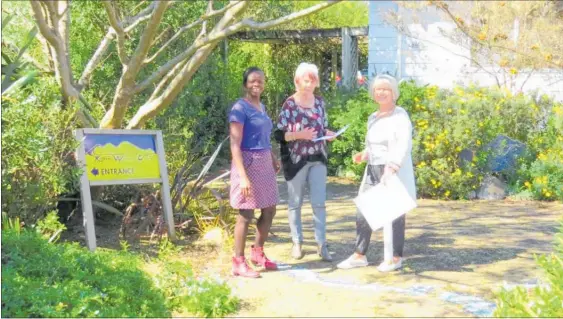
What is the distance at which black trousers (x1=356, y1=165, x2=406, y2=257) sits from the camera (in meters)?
6.15

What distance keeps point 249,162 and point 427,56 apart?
961 centimetres

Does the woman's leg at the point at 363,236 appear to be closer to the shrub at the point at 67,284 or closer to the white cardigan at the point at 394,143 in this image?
the white cardigan at the point at 394,143

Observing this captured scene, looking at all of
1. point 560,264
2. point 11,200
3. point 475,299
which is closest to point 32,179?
point 11,200

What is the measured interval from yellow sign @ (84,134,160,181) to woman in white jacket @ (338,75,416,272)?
2094 millimetres

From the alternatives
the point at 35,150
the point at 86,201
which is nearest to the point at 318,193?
the point at 86,201

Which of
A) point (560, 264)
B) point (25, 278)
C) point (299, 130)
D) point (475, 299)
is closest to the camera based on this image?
point (25, 278)

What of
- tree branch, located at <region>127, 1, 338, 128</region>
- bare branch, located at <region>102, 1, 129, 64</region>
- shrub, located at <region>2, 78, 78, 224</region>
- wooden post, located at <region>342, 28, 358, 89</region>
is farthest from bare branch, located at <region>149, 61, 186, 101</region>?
wooden post, located at <region>342, 28, 358, 89</region>

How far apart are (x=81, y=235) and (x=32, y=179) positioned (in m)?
1.11

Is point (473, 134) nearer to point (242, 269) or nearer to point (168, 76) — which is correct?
point (168, 76)

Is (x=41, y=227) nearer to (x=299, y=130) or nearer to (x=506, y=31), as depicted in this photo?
(x=299, y=130)

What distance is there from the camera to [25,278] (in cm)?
400

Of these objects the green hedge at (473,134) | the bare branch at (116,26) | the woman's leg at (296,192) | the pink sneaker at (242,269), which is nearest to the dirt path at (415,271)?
the pink sneaker at (242,269)

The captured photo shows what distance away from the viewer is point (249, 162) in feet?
19.4

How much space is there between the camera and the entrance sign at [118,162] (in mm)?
6430
